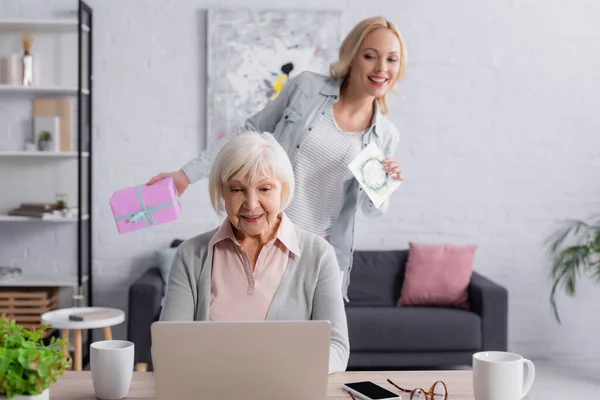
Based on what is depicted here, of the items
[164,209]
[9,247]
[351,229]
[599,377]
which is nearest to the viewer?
[164,209]

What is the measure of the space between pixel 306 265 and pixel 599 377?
305 cm

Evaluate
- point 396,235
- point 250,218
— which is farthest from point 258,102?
point 250,218

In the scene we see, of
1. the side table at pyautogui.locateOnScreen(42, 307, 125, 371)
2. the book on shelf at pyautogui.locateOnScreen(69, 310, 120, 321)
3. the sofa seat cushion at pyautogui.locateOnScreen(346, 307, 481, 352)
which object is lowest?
the sofa seat cushion at pyautogui.locateOnScreen(346, 307, 481, 352)

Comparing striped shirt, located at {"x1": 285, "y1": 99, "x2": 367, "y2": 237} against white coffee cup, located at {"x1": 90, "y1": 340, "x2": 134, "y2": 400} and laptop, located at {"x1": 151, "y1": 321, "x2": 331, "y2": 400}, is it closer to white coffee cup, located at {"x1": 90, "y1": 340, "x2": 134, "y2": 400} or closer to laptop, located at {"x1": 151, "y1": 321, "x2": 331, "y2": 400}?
white coffee cup, located at {"x1": 90, "y1": 340, "x2": 134, "y2": 400}

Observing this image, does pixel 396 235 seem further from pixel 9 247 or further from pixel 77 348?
pixel 9 247

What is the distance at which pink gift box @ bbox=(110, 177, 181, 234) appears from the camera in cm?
238

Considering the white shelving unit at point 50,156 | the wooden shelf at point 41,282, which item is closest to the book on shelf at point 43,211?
the white shelving unit at point 50,156

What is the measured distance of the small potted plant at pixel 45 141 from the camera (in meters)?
4.53

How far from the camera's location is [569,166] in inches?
190

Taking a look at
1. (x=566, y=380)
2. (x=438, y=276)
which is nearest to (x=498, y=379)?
(x=438, y=276)

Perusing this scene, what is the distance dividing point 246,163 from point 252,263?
A: 241 millimetres

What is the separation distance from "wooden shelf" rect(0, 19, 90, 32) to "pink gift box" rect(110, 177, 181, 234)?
230 centimetres

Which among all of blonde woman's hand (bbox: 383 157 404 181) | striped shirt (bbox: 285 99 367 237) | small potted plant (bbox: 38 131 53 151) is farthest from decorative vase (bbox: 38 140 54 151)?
blonde woman's hand (bbox: 383 157 404 181)

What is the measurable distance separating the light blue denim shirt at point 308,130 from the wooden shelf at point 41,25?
6.79 ft
